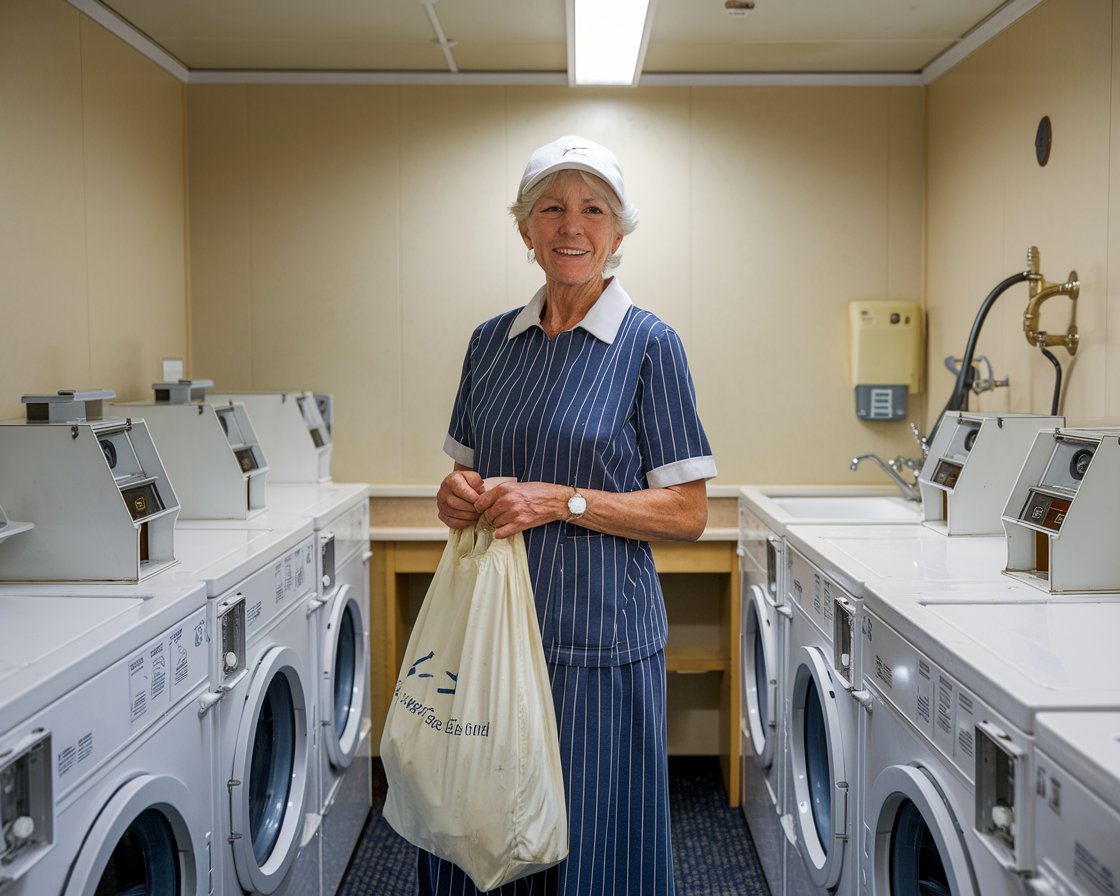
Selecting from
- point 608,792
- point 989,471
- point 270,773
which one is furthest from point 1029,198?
point 270,773

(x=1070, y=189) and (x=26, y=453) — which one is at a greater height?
(x=1070, y=189)

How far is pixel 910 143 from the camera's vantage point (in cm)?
375

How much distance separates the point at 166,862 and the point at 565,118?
276cm

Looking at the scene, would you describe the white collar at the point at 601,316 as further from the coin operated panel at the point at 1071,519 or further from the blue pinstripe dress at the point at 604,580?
the coin operated panel at the point at 1071,519

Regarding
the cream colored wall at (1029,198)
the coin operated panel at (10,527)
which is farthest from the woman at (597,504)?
the cream colored wall at (1029,198)

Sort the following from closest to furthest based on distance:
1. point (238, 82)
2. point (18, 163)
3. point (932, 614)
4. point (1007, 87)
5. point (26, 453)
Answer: point (932, 614)
point (26, 453)
point (18, 163)
point (1007, 87)
point (238, 82)

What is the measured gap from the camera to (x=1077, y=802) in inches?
45.5

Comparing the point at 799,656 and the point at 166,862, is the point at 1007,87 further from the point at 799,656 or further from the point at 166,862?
the point at 166,862

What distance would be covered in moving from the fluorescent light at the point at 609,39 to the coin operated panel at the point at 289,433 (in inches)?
53.9

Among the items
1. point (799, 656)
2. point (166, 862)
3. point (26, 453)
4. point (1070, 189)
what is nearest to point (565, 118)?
point (1070, 189)

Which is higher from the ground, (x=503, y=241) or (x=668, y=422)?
(x=503, y=241)

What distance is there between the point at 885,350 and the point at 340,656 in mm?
2050

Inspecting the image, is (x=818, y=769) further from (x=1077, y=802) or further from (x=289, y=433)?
(x=289, y=433)

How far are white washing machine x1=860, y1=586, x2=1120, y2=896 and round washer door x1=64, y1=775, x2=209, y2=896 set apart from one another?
3.68 feet
